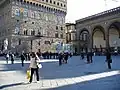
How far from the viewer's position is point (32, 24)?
184ft

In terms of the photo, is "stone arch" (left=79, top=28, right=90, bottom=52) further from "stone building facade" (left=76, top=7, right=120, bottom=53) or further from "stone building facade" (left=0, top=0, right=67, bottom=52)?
"stone building facade" (left=0, top=0, right=67, bottom=52)

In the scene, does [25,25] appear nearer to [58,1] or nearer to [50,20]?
[50,20]

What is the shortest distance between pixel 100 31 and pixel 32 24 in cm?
2043

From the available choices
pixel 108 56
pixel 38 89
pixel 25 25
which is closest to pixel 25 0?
pixel 25 25

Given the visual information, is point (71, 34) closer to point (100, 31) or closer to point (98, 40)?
point (98, 40)

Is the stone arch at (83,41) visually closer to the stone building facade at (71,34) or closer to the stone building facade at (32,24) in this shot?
the stone building facade at (71,34)

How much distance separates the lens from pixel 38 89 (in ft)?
26.5

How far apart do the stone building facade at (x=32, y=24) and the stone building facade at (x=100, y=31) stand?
6350 mm

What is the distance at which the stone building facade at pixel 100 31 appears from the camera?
5229 centimetres

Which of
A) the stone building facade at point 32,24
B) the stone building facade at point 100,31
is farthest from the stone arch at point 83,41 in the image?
the stone building facade at point 32,24

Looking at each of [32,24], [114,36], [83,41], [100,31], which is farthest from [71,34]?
[32,24]

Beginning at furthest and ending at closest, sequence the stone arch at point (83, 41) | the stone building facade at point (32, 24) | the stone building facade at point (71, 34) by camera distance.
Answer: the stone arch at point (83, 41)
the stone building facade at point (71, 34)
the stone building facade at point (32, 24)

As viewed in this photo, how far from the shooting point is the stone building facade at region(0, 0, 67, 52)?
5272 cm

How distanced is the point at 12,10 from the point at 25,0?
4.43m
